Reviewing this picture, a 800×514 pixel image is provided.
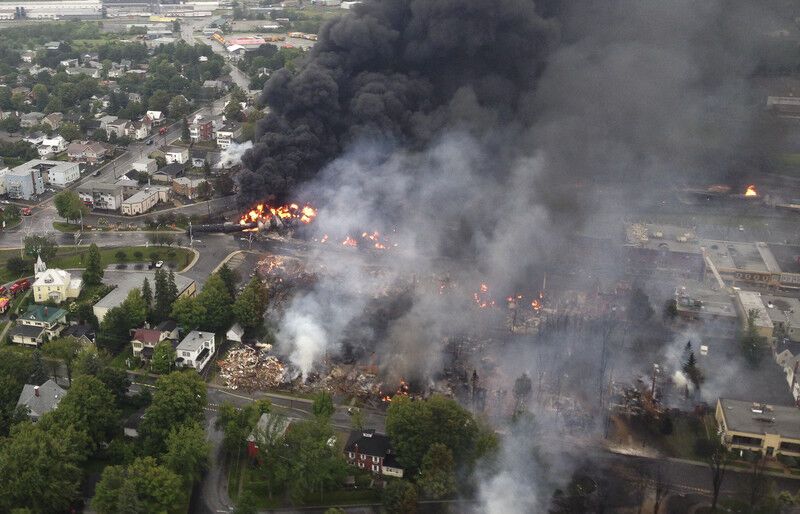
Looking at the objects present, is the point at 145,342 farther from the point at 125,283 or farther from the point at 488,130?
the point at 488,130

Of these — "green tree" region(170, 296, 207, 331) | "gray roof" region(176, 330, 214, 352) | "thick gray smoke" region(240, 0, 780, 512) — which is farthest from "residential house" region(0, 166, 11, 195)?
"gray roof" region(176, 330, 214, 352)

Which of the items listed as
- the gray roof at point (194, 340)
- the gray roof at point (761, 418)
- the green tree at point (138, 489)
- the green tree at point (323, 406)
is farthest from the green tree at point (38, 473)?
the gray roof at point (761, 418)

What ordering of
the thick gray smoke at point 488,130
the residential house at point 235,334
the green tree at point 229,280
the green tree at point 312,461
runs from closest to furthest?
the green tree at point 312,461, the residential house at point 235,334, the green tree at point 229,280, the thick gray smoke at point 488,130

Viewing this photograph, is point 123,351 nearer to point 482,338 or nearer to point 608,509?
point 482,338

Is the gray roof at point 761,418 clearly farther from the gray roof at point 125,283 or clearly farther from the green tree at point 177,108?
the green tree at point 177,108

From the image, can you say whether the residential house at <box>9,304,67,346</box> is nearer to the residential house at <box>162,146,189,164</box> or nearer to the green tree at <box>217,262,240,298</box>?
the green tree at <box>217,262,240,298</box>

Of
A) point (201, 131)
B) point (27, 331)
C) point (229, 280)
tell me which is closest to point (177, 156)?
point (201, 131)
